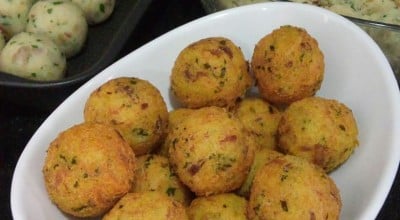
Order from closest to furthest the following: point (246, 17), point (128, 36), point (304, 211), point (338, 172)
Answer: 1. point (304, 211)
2. point (338, 172)
3. point (246, 17)
4. point (128, 36)

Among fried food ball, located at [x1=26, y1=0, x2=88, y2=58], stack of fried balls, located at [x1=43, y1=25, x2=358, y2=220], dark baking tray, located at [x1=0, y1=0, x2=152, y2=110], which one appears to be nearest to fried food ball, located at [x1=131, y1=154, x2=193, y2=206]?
stack of fried balls, located at [x1=43, y1=25, x2=358, y2=220]

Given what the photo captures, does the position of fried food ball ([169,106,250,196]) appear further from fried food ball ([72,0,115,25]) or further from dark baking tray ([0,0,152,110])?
fried food ball ([72,0,115,25])

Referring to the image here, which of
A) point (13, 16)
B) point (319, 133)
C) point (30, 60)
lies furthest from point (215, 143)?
point (13, 16)

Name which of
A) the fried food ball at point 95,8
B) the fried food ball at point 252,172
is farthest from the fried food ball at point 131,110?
the fried food ball at point 95,8

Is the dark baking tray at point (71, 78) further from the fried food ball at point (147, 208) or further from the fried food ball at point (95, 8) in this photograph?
the fried food ball at point (147, 208)

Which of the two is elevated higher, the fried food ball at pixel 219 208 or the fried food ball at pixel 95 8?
the fried food ball at pixel 219 208

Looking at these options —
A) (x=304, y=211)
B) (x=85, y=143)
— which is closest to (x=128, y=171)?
(x=85, y=143)

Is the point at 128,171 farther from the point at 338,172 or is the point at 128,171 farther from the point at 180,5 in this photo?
the point at 180,5
